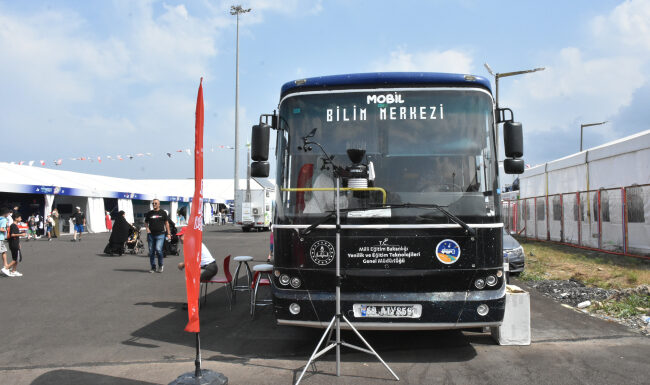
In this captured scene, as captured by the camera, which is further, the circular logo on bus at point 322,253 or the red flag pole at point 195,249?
the circular logo on bus at point 322,253

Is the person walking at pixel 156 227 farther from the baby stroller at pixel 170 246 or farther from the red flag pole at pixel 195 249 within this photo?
the red flag pole at pixel 195 249

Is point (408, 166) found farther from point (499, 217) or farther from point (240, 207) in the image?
point (240, 207)

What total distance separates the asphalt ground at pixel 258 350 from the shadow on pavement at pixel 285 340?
0.01 meters

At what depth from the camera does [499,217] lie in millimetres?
5027

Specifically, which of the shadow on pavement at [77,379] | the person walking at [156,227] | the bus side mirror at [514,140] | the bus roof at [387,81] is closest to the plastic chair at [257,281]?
the shadow on pavement at [77,379]

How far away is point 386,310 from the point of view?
4.88 meters

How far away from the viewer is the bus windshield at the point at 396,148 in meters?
5.01

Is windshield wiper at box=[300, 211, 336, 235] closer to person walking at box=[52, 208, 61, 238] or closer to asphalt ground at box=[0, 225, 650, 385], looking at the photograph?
asphalt ground at box=[0, 225, 650, 385]

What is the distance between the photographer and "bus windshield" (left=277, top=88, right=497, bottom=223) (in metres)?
5.01

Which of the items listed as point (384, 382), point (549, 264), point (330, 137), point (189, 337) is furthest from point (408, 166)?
point (549, 264)

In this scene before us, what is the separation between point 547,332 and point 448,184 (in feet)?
9.22

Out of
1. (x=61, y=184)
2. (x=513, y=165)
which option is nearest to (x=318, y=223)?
(x=513, y=165)

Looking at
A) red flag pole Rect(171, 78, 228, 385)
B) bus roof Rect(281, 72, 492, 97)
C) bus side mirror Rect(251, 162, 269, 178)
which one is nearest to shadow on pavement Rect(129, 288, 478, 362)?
red flag pole Rect(171, 78, 228, 385)

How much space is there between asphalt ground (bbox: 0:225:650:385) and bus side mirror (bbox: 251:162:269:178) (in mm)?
2014
